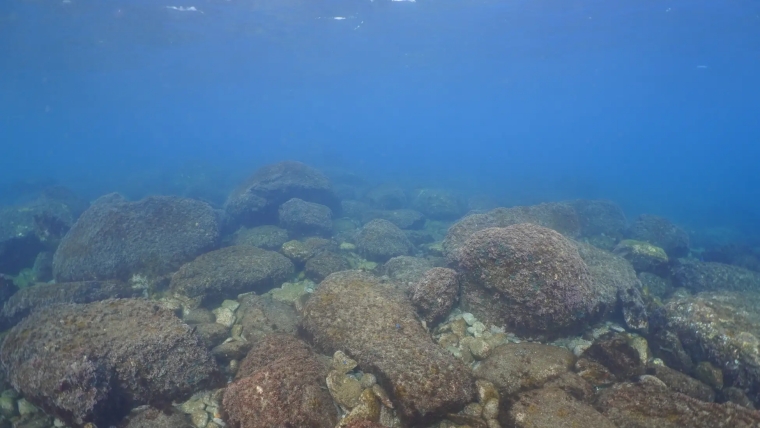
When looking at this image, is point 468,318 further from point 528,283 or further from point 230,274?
point 230,274

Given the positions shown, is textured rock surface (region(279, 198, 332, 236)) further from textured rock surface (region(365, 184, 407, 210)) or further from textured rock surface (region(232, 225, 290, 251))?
textured rock surface (region(365, 184, 407, 210))

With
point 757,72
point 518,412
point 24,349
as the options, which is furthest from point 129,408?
point 757,72

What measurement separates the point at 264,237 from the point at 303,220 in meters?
1.94

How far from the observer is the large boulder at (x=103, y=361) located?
188 inches

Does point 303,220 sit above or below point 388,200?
above

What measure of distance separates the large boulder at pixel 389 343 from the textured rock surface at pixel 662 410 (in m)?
1.70

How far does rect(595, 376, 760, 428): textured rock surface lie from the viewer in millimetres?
4109

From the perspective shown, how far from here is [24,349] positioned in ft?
18.2

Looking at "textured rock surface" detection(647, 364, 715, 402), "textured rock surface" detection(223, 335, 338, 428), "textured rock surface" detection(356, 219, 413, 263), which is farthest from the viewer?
"textured rock surface" detection(356, 219, 413, 263)

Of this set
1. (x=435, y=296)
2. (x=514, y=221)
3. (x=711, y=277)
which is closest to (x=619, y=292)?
(x=435, y=296)

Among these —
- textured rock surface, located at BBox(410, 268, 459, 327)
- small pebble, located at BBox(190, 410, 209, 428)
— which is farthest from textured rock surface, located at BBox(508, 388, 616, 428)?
small pebble, located at BBox(190, 410, 209, 428)

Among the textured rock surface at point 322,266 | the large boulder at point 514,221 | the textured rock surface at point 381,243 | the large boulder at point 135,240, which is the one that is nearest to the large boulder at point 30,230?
the large boulder at point 135,240

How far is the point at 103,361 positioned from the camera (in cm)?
521

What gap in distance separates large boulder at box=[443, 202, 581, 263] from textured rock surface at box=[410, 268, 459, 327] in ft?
11.5
